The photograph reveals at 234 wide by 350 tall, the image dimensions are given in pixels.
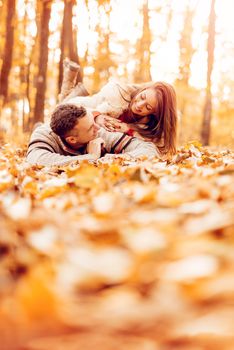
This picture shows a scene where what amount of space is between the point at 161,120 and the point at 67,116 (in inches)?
52.4

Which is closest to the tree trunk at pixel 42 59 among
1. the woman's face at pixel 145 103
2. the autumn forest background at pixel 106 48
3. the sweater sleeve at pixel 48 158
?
the autumn forest background at pixel 106 48

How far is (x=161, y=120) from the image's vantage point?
181 inches

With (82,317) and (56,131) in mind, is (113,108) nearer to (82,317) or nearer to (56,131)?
(56,131)

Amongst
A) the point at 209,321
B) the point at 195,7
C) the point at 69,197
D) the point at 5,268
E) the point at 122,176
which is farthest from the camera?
the point at 195,7

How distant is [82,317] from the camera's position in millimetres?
621

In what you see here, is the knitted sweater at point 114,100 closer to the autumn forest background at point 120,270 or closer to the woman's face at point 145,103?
the woman's face at point 145,103

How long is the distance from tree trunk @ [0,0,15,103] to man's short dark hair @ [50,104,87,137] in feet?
16.1

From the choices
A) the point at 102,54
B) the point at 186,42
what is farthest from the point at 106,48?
the point at 186,42

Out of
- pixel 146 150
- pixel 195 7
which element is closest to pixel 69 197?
pixel 146 150

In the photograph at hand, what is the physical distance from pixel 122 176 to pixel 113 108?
8.98ft

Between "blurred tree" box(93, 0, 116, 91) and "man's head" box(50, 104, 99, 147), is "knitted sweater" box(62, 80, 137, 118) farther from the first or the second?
"blurred tree" box(93, 0, 116, 91)

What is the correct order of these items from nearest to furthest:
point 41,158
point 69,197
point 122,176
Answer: point 69,197 < point 122,176 < point 41,158

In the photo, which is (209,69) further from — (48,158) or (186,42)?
(48,158)

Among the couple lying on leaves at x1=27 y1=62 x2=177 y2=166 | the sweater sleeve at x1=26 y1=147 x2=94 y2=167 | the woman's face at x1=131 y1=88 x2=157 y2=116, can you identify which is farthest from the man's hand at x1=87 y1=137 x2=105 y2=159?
the woman's face at x1=131 y1=88 x2=157 y2=116
